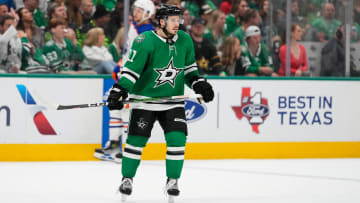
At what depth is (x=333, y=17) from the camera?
6270mm

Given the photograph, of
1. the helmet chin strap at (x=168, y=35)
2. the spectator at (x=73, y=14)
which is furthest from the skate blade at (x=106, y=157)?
the helmet chin strap at (x=168, y=35)

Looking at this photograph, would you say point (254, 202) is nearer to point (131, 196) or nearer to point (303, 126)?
point (131, 196)

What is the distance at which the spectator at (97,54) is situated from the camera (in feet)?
18.7

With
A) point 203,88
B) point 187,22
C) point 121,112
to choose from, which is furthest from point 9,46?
point 203,88

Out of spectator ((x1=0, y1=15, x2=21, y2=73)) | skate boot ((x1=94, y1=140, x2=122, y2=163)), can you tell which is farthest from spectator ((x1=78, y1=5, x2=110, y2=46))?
skate boot ((x1=94, y1=140, x2=122, y2=163))

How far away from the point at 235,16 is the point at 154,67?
2744 mm

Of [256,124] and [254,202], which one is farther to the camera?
[256,124]

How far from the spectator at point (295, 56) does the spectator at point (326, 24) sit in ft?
0.70

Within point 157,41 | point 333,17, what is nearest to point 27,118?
point 157,41

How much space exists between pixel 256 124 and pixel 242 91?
331 mm

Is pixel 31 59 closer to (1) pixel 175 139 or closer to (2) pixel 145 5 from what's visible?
(2) pixel 145 5

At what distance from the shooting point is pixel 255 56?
6164mm

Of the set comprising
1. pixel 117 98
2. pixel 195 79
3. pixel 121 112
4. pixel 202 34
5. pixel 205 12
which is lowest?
pixel 121 112

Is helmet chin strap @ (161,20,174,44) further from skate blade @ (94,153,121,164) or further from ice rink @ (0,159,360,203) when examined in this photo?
skate blade @ (94,153,121,164)
